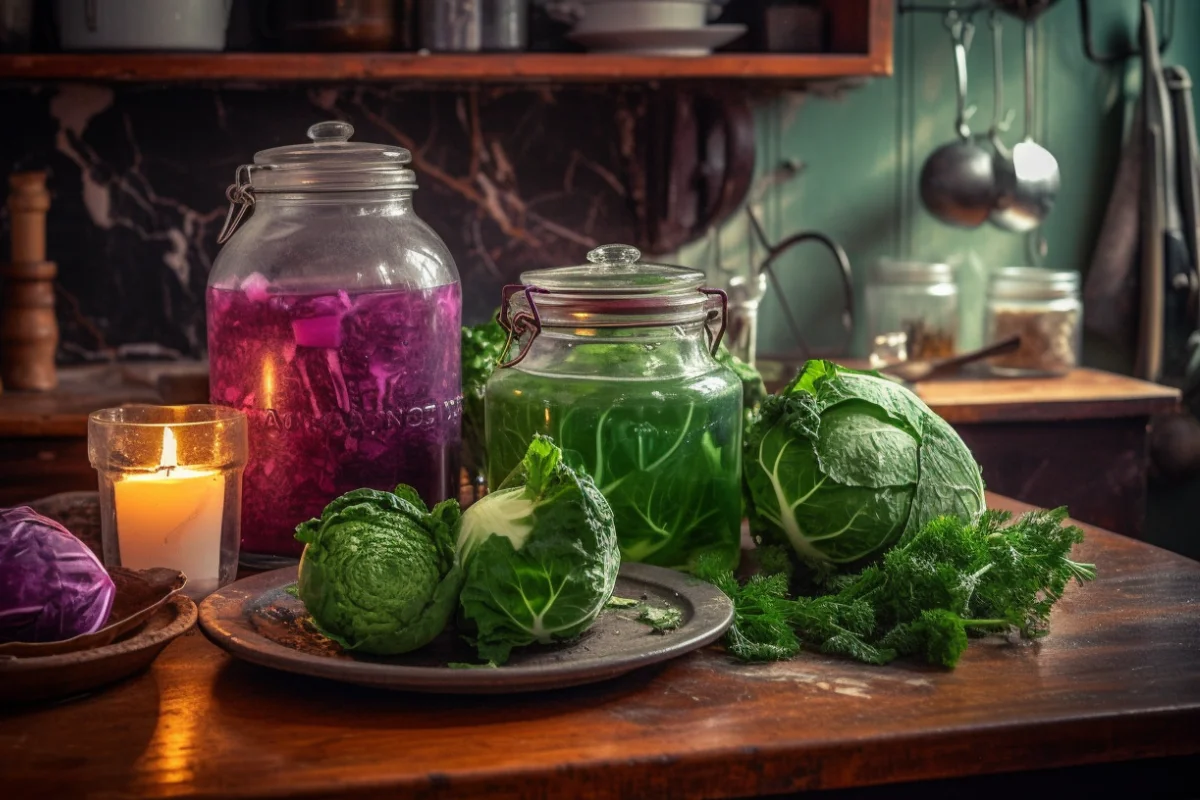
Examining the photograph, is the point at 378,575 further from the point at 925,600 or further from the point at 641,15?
the point at 641,15

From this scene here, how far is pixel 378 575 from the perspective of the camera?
34.8 inches

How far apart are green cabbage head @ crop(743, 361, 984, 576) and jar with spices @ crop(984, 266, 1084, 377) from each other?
163 cm

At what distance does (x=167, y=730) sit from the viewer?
84 centimetres

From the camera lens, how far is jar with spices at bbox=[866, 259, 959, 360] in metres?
2.80

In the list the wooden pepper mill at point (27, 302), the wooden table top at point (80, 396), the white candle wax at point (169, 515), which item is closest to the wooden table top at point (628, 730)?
the white candle wax at point (169, 515)

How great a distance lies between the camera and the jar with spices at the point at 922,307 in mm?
2801

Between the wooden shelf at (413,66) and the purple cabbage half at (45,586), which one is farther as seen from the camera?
the wooden shelf at (413,66)

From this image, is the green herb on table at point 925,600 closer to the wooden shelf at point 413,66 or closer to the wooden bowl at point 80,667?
the wooden bowl at point 80,667

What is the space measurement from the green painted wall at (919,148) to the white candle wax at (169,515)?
6.25 ft

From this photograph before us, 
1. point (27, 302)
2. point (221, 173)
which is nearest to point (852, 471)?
point (27, 302)

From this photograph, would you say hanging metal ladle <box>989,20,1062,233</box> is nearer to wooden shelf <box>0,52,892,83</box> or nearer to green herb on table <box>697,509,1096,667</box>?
wooden shelf <box>0,52,892,83</box>

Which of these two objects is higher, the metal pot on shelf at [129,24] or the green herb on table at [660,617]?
the metal pot on shelf at [129,24]

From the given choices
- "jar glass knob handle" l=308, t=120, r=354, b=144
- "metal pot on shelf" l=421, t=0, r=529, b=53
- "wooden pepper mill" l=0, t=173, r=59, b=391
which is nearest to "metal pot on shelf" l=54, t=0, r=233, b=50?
"wooden pepper mill" l=0, t=173, r=59, b=391

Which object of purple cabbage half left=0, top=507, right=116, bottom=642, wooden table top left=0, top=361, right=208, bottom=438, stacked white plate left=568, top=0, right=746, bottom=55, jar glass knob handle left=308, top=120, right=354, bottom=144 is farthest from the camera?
stacked white plate left=568, top=0, right=746, bottom=55
